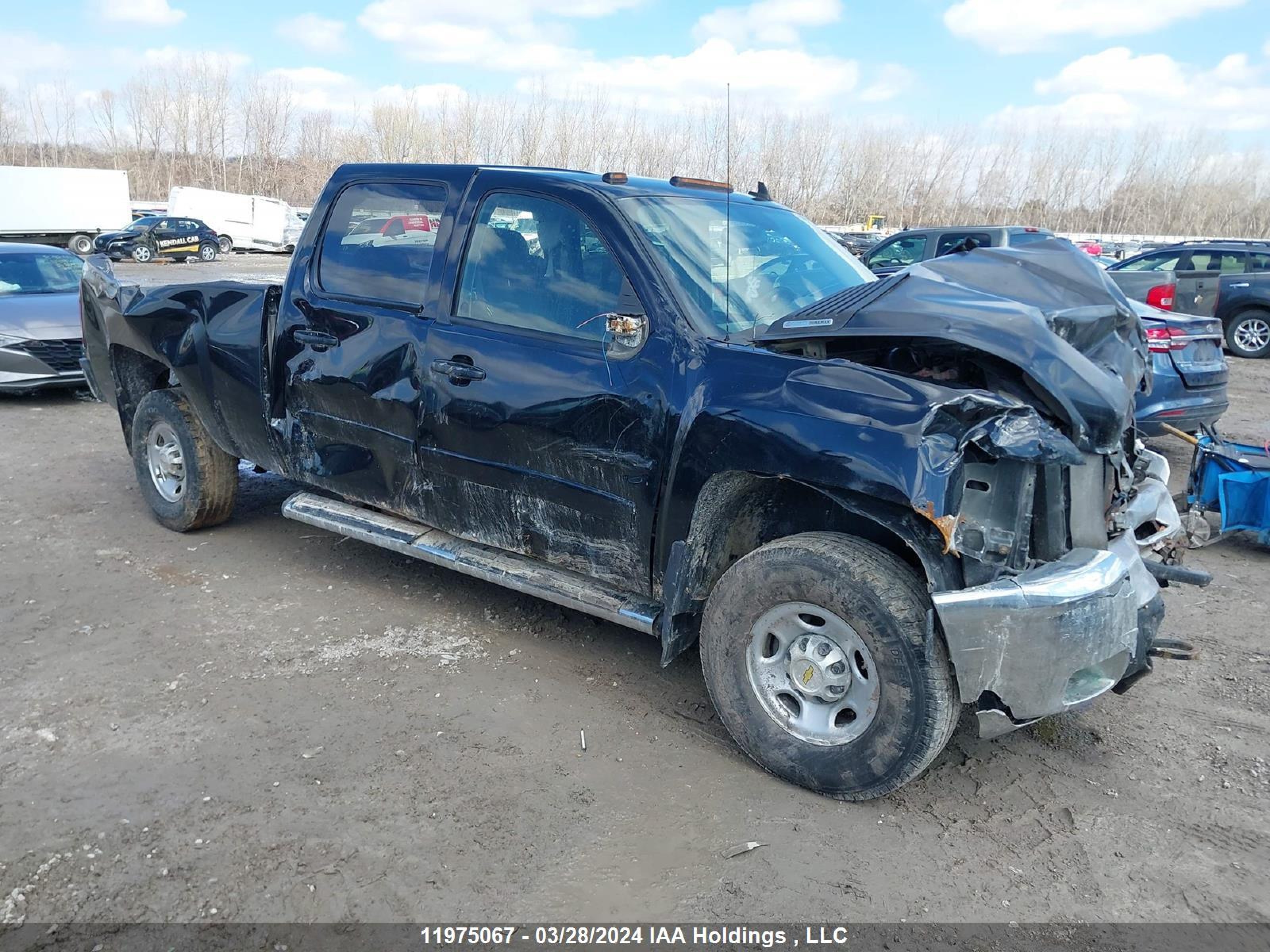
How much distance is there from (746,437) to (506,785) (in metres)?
1.45

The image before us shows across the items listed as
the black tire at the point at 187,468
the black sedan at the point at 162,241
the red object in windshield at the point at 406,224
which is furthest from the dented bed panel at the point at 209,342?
the black sedan at the point at 162,241

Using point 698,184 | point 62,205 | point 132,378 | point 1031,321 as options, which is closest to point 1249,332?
point 698,184

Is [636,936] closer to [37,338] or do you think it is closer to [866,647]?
[866,647]

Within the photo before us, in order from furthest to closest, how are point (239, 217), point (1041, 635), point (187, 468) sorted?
point (239, 217) < point (187, 468) < point (1041, 635)

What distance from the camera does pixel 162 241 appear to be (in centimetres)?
3250

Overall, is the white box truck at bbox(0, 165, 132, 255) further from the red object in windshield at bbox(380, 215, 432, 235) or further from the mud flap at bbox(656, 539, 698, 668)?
the mud flap at bbox(656, 539, 698, 668)

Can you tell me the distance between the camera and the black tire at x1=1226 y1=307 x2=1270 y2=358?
1425 cm

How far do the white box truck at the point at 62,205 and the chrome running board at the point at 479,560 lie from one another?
34.9 meters

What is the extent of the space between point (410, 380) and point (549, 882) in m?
2.23

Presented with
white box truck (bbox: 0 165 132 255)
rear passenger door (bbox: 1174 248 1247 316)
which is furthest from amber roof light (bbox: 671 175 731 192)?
white box truck (bbox: 0 165 132 255)

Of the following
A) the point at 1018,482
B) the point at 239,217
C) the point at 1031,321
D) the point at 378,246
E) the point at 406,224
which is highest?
the point at 239,217

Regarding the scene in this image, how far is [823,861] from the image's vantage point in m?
2.94

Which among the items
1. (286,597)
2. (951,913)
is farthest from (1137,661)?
(286,597)

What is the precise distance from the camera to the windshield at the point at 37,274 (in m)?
10.1
